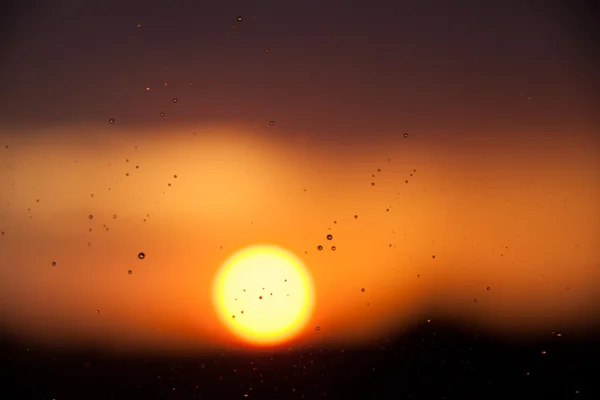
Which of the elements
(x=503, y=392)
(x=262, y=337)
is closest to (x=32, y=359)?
(x=262, y=337)

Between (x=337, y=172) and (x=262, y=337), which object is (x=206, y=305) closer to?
(x=262, y=337)

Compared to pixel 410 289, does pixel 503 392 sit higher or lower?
lower

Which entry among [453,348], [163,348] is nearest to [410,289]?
[453,348]

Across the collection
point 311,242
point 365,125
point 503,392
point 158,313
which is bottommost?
point 503,392

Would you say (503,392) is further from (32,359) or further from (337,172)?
(32,359)

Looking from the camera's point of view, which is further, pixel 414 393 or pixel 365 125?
pixel 365 125

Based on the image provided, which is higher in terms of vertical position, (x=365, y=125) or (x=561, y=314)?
(x=365, y=125)
